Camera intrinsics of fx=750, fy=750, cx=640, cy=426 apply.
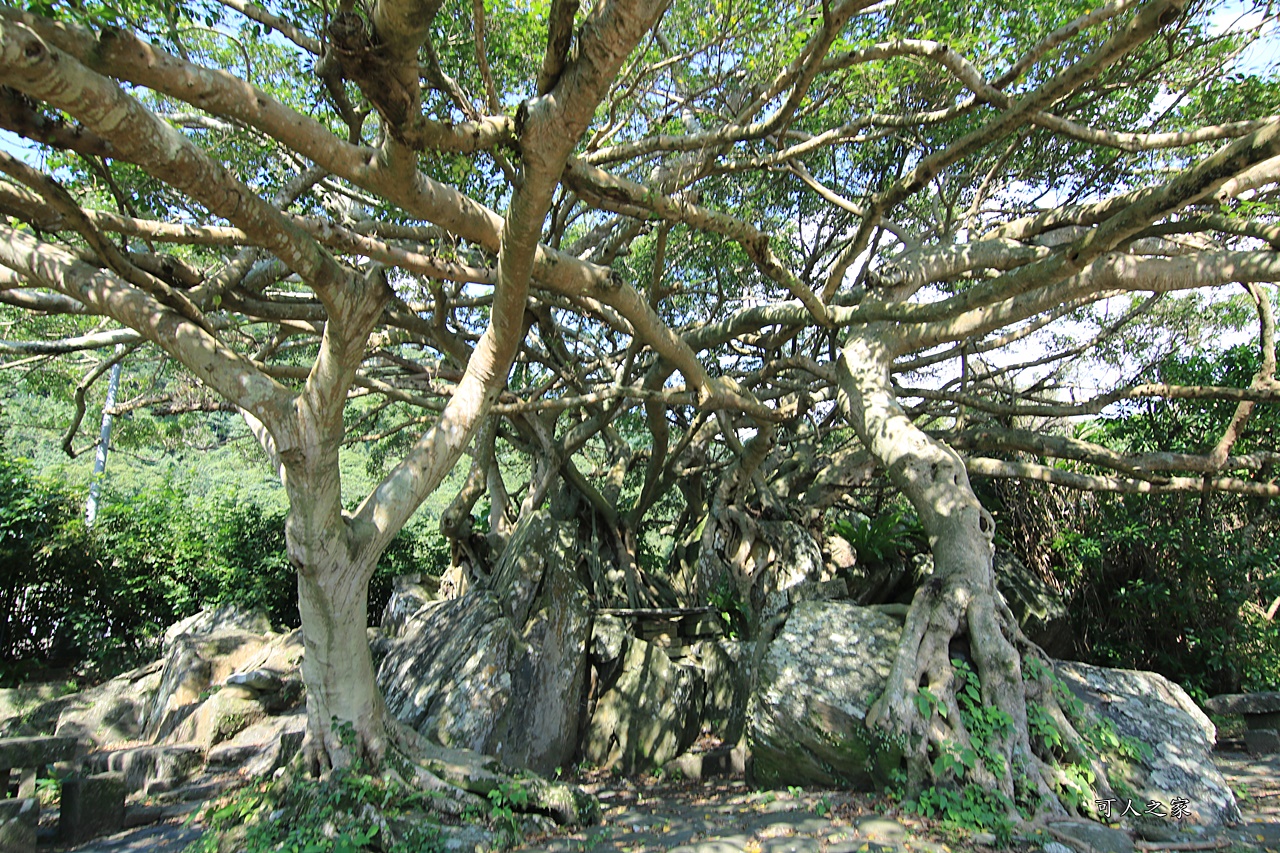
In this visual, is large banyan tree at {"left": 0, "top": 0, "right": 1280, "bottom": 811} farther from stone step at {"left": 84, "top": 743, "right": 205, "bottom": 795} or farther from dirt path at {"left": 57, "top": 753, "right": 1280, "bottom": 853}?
stone step at {"left": 84, "top": 743, "right": 205, "bottom": 795}

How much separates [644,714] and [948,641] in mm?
3645

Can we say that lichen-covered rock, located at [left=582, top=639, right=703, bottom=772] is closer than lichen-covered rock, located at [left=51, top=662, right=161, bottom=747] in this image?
Yes

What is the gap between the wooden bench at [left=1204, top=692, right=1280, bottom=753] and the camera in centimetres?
738

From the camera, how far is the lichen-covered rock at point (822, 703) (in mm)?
5430

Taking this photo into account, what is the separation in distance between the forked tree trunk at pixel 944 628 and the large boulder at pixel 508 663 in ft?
A: 12.3

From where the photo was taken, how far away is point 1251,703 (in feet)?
25.3

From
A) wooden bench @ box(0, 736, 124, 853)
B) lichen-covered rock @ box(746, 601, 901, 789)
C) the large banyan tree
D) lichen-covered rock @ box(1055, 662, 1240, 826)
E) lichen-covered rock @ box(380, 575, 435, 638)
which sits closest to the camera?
the large banyan tree

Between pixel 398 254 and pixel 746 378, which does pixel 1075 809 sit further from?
pixel 746 378

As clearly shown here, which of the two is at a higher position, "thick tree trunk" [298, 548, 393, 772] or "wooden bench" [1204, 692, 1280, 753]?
"thick tree trunk" [298, 548, 393, 772]

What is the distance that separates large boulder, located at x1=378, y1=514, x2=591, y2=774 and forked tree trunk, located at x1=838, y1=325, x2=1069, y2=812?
3.74m

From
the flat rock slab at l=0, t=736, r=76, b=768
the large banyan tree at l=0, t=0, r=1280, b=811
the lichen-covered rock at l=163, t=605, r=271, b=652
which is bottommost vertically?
the flat rock slab at l=0, t=736, r=76, b=768

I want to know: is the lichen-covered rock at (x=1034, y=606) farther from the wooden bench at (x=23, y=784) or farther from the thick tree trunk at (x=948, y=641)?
the wooden bench at (x=23, y=784)

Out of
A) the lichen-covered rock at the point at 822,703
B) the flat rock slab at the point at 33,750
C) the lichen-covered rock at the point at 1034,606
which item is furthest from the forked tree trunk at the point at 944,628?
the flat rock slab at the point at 33,750

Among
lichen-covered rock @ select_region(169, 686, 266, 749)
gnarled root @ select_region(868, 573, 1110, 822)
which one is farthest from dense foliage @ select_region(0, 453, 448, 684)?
gnarled root @ select_region(868, 573, 1110, 822)
